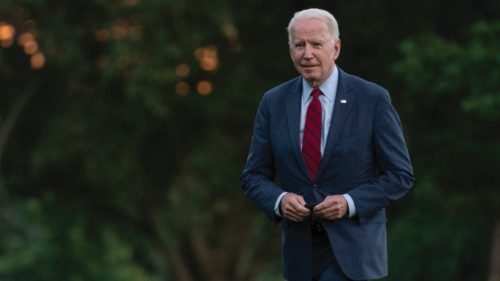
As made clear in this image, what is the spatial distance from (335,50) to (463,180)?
47.1 feet

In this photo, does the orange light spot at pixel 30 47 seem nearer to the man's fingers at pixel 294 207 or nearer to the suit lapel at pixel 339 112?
the suit lapel at pixel 339 112

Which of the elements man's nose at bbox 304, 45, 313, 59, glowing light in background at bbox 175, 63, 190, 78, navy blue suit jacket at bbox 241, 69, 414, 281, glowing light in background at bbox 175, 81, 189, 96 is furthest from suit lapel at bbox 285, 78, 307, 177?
glowing light in background at bbox 175, 81, 189, 96

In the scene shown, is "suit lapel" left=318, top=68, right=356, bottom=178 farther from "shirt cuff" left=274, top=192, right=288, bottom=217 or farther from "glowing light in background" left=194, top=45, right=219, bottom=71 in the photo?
"glowing light in background" left=194, top=45, right=219, bottom=71

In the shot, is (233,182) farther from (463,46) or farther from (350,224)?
(350,224)

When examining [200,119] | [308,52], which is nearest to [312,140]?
[308,52]

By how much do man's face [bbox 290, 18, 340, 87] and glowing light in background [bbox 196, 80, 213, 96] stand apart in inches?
636

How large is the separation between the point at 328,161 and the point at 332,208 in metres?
0.20

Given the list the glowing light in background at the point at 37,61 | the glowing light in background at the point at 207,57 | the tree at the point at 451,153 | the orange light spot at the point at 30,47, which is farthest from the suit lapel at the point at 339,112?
the glowing light in background at the point at 37,61

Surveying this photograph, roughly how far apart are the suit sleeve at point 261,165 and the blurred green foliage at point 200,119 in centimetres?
1136

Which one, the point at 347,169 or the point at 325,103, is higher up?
the point at 325,103

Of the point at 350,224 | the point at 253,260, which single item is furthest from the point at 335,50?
the point at 253,260

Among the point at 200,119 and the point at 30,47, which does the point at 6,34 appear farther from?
the point at 200,119

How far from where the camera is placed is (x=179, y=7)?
63.9 feet

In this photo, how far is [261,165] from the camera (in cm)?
596
